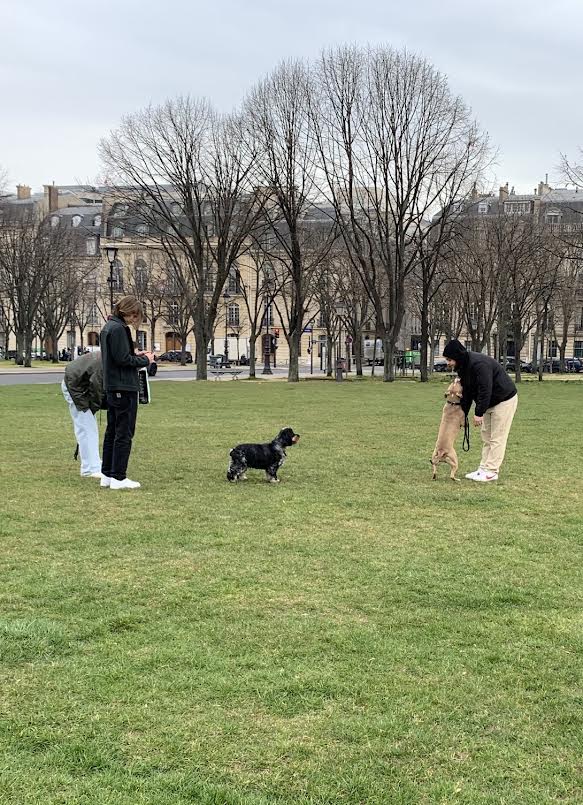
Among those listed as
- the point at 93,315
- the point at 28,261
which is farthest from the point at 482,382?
the point at 93,315

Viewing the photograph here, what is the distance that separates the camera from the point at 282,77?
34094 mm

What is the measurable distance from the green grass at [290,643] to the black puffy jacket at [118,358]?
4.02 ft

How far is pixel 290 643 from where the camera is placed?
13.9 feet

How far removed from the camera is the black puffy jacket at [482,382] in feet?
29.7

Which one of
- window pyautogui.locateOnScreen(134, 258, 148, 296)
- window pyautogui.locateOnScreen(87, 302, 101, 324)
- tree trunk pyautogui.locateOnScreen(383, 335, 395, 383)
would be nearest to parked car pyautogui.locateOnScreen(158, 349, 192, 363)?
window pyautogui.locateOnScreen(87, 302, 101, 324)

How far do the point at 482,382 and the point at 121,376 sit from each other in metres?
4.06

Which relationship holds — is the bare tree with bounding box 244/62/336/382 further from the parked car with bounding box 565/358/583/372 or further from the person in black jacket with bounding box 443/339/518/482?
the parked car with bounding box 565/358/583/372

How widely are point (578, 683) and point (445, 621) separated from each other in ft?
3.21

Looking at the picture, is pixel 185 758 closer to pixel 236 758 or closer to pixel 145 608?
pixel 236 758

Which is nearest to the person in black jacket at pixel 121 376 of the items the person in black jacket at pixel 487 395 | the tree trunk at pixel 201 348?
the person in black jacket at pixel 487 395

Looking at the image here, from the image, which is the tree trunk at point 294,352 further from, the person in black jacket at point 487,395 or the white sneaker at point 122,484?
the white sneaker at point 122,484

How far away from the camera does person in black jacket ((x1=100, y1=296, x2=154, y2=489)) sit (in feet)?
27.8

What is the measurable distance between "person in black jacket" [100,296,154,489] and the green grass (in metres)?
0.47

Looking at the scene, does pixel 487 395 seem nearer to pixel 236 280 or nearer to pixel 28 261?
pixel 236 280
